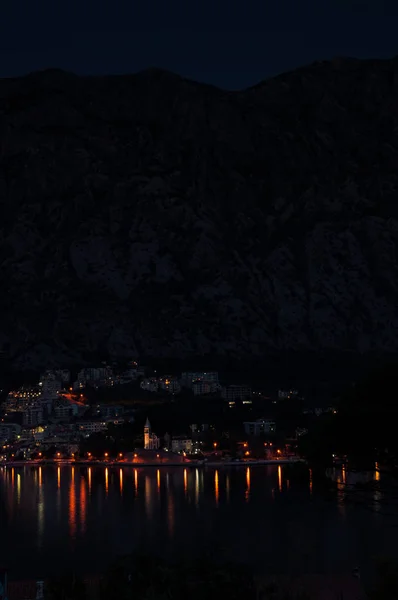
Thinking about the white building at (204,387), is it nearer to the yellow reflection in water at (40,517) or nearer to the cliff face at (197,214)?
the cliff face at (197,214)

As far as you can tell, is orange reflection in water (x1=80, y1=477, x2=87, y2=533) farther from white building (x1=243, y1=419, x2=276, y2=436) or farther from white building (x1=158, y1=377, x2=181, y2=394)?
white building (x1=158, y1=377, x2=181, y2=394)

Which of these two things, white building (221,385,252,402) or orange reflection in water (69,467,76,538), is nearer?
orange reflection in water (69,467,76,538)

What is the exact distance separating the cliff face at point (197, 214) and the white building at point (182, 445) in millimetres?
10090

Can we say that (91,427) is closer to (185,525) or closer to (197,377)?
(197,377)

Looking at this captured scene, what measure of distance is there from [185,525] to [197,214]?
42.9m

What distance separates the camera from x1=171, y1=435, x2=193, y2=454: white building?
53656 millimetres

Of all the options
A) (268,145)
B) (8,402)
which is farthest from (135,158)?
(8,402)

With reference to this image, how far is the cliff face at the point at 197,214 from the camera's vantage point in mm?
64000

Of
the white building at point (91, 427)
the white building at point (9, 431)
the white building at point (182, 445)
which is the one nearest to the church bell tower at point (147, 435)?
the white building at point (182, 445)

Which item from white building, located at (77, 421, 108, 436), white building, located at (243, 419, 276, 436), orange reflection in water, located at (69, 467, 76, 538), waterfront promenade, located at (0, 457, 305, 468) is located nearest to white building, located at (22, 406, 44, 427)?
white building, located at (77, 421, 108, 436)

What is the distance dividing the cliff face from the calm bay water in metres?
24.7

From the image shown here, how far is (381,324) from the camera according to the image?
6562 cm

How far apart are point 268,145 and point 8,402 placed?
25481mm

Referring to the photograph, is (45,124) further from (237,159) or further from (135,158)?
(237,159)
